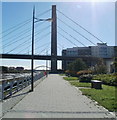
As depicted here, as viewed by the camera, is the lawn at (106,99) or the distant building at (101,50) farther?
the distant building at (101,50)

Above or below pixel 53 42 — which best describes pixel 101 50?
above

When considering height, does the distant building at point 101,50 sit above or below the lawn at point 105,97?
above

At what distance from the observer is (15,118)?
7.81m

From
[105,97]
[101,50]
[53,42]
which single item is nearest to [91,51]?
[101,50]

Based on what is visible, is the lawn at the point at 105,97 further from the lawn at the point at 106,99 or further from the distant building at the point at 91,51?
the distant building at the point at 91,51

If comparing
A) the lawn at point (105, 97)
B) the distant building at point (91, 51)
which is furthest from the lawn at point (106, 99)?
the distant building at point (91, 51)

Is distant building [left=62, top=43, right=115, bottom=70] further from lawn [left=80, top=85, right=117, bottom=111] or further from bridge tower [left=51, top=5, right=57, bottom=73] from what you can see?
lawn [left=80, top=85, right=117, bottom=111]

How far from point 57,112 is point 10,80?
607 centimetres

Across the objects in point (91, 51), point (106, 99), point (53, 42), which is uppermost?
point (91, 51)

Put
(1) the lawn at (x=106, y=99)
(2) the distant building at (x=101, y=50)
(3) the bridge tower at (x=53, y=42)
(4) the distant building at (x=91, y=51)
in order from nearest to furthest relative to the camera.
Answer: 1. (1) the lawn at (x=106, y=99)
2. (3) the bridge tower at (x=53, y=42)
3. (2) the distant building at (x=101, y=50)
4. (4) the distant building at (x=91, y=51)

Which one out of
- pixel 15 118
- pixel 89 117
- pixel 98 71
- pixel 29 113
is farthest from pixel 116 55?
pixel 98 71

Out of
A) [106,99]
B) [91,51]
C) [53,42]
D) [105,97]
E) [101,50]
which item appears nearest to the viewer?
[106,99]

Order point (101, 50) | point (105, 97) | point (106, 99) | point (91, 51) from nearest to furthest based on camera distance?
point (106, 99) → point (105, 97) → point (101, 50) → point (91, 51)

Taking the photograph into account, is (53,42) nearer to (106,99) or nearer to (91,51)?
(91,51)
